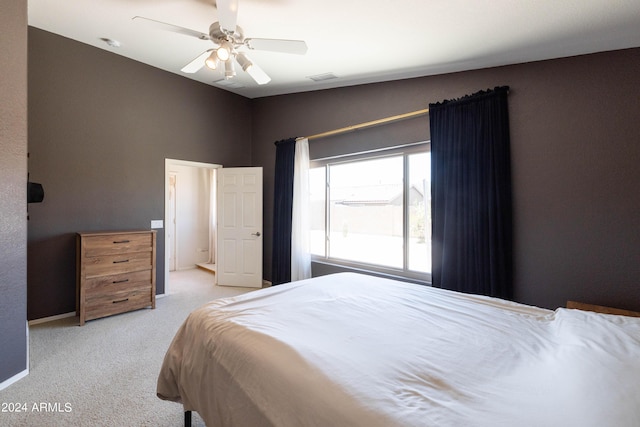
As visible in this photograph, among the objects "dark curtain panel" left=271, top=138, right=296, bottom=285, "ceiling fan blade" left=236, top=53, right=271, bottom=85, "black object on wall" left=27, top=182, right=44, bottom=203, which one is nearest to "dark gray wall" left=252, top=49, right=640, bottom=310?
"ceiling fan blade" left=236, top=53, right=271, bottom=85

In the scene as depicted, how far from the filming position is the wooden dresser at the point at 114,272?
312 centimetres

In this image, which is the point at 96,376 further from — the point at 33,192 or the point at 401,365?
the point at 401,365

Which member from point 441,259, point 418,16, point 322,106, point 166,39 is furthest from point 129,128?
point 441,259

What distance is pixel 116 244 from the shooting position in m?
3.32

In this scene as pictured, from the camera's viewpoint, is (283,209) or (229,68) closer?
(229,68)

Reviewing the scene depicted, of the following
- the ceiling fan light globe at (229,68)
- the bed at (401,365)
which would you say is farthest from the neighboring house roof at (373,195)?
the ceiling fan light globe at (229,68)

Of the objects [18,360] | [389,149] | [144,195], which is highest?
[389,149]

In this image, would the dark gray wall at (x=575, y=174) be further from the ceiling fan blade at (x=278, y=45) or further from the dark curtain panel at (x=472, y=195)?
the ceiling fan blade at (x=278, y=45)

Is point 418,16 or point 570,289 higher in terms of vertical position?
point 418,16

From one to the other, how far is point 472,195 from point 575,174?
74cm

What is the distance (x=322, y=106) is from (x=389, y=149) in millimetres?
1236

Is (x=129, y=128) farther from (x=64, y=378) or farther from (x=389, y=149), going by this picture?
(x=389, y=149)

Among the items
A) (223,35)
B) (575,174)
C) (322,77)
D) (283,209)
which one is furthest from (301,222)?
(575,174)

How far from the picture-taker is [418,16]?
2205mm
